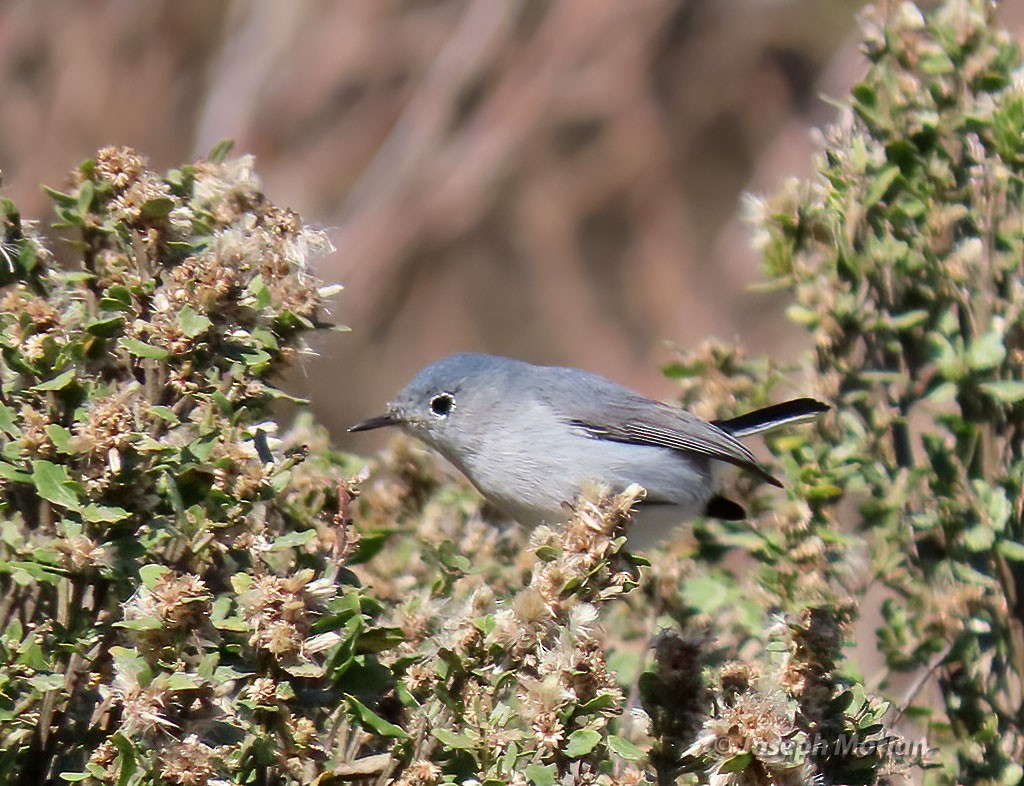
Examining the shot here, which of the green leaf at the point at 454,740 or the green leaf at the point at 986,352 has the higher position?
the green leaf at the point at 986,352

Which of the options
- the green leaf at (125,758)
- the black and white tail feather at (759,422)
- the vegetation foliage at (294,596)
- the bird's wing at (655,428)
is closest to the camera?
the green leaf at (125,758)

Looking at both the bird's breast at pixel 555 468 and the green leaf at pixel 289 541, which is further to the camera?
the bird's breast at pixel 555 468

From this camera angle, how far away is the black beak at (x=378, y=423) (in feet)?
8.84

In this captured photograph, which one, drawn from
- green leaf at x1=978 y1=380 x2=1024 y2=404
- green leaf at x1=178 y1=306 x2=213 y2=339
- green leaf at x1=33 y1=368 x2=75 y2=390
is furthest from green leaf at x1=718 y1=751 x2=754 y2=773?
green leaf at x1=978 y1=380 x2=1024 y2=404

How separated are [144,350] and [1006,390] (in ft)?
5.00

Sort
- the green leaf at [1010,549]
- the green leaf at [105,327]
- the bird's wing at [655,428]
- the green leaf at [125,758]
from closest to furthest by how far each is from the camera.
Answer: the green leaf at [125,758], the green leaf at [105,327], the green leaf at [1010,549], the bird's wing at [655,428]

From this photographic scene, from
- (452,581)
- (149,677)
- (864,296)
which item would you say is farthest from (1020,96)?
(149,677)

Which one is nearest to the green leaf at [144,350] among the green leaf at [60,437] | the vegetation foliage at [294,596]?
the vegetation foliage at [294,596]

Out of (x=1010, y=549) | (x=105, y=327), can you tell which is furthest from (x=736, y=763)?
(x=1010, y=549)

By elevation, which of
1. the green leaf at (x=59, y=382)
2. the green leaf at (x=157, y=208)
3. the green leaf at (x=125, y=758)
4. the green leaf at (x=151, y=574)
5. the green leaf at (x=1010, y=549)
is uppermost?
the green leaf at (x=1010, y=549)

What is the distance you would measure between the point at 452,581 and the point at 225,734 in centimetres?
61

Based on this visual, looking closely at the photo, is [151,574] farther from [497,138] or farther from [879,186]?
[497,138]

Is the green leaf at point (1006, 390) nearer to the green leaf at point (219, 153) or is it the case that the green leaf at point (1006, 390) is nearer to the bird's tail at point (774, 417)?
the bird's tail at point (774, 417)

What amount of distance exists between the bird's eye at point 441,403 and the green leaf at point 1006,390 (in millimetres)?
1126
